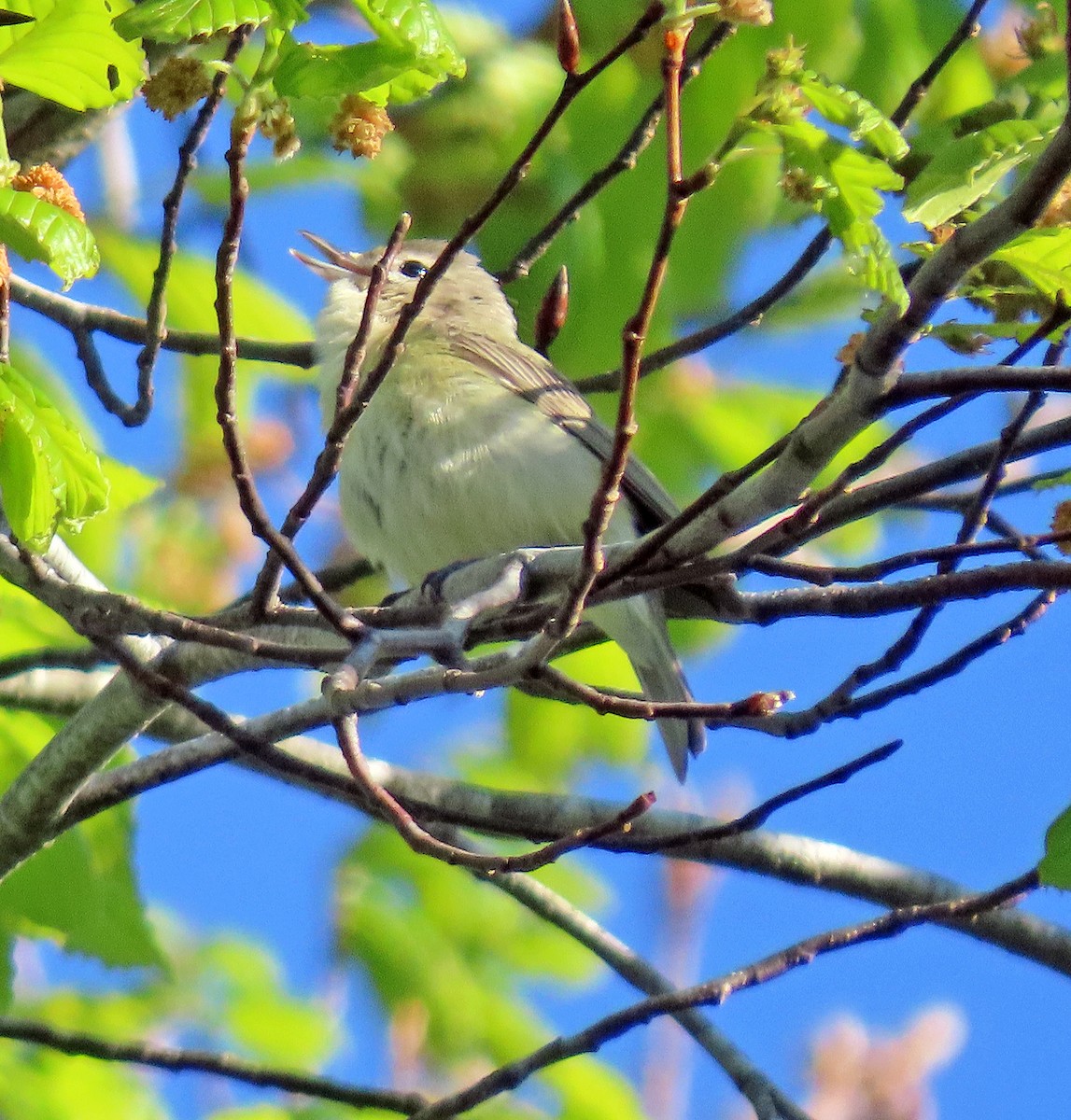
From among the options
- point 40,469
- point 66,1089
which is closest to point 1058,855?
point 40,469

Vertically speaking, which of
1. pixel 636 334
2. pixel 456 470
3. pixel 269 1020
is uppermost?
pixel 456 470

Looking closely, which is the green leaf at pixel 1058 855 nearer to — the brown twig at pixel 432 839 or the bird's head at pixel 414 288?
the brown twig at pixel 432 839

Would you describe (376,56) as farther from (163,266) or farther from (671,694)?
(671,694)

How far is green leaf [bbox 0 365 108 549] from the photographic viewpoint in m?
2.11

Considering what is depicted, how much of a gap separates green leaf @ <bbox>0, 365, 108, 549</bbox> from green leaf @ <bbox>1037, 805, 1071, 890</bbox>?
141 centimetres

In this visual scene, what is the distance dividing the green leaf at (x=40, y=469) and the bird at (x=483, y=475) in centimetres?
191

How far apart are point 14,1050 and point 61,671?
1290 millimetres

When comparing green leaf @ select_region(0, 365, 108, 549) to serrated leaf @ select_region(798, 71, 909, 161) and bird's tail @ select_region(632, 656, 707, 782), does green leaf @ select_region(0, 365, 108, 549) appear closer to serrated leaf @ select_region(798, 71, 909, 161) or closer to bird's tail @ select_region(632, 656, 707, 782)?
serrated leaf @ select_region(798, 71, 909, 161)

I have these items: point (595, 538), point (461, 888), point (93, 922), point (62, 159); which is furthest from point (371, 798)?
point (461, 888)

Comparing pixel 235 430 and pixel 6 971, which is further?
pixel 6 971

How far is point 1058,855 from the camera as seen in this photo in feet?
6.59

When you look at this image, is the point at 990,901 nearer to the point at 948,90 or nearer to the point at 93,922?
the point at 93,922

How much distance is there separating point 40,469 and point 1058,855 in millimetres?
1463

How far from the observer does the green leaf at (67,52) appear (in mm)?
2033
